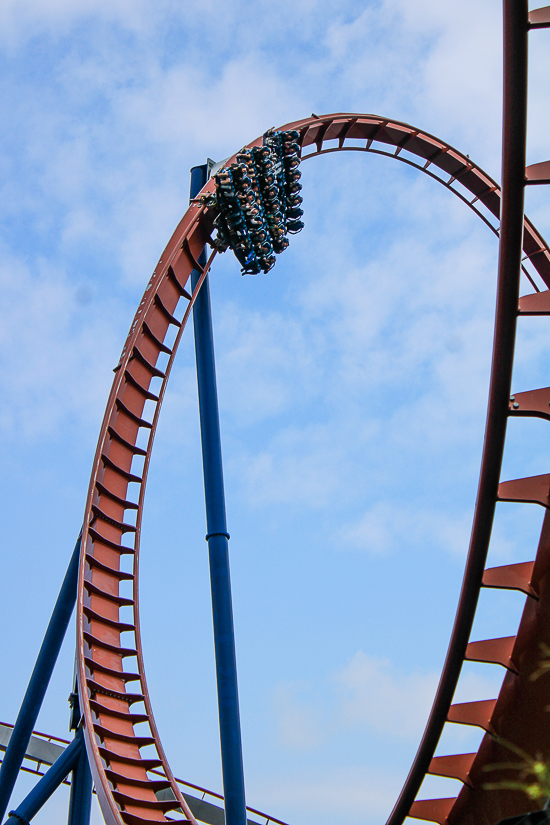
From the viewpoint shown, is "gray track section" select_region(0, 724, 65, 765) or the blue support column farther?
"gray track section" select_region(0, 724, 65, 765)

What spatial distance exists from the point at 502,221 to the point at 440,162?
7.43 meters

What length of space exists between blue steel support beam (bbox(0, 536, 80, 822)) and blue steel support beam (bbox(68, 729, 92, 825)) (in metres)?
0.55

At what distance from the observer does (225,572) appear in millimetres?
7105

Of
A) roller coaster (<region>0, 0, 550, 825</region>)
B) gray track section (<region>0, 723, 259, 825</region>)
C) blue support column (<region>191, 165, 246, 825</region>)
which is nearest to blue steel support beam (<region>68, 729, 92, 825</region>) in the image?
roller coaster (<region>0, 0, 550, 825</region>)

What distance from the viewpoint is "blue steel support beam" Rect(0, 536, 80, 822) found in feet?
23.9

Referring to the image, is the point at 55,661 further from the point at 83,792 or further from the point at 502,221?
the point at 502,221

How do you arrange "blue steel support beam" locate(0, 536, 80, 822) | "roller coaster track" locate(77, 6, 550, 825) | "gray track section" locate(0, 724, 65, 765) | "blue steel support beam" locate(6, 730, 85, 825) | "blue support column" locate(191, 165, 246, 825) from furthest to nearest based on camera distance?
1. "gray track section" locate(0, 724, 65, 765)
2. "blue steel support beam" locate(0, 536, 80, 822)
3. "blue steel support beam" locate(6, 730, 85, 825)
4. "blue support column" locate(191, 165, 246, 825)
5. "roller coaster track" locate(77, 6, 550, 825)

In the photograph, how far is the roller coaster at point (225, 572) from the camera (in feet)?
14.0

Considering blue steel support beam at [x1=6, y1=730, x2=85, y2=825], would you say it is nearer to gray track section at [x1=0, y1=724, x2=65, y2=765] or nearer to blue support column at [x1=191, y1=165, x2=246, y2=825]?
blue support column at [x1=191, y1=165, x2=246, y2=825]

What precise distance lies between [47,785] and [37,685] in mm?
902

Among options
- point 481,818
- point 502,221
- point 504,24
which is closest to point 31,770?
point 481,818

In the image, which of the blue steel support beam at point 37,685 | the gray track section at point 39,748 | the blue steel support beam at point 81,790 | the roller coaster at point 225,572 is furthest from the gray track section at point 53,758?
the blue steel support beam at point 81,790

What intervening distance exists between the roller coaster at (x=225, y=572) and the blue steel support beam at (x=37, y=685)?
0.04 ft

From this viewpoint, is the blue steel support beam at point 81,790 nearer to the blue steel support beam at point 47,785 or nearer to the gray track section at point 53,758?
the blue steel support beam at point 47,785
